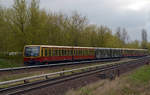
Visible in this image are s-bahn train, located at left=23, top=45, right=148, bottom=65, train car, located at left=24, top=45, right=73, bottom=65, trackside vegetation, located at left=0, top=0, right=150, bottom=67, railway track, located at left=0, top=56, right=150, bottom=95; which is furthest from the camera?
trackside vegetation, located at left=0, top=0, right=150, bottom=67

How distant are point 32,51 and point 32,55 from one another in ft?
1.56

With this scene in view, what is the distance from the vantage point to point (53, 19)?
34844 millimetres

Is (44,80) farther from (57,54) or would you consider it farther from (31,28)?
(31,28)

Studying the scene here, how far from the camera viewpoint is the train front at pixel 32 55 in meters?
21.5

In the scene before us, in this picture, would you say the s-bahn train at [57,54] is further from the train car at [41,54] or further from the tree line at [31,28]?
the tree line at [31,28]

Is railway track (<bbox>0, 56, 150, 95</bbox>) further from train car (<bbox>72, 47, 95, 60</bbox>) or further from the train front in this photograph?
train car (<bbox>72, 47, 95, 60</bbox>)

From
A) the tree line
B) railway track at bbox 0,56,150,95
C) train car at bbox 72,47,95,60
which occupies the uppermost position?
the tree line

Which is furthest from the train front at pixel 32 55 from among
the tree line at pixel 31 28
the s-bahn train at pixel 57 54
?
the tree line at pixel 31 28

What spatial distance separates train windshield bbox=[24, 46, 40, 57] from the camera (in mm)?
21547

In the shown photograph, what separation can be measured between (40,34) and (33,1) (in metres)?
5.37

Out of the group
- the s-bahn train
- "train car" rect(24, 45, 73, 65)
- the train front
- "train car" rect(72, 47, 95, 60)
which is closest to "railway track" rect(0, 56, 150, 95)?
"train car" rect(24, 45, 73, 65)

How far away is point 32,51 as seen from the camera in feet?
72.0

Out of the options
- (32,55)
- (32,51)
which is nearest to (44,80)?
(32,55)

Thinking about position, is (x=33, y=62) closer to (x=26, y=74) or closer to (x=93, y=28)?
(x=26, y=74)
